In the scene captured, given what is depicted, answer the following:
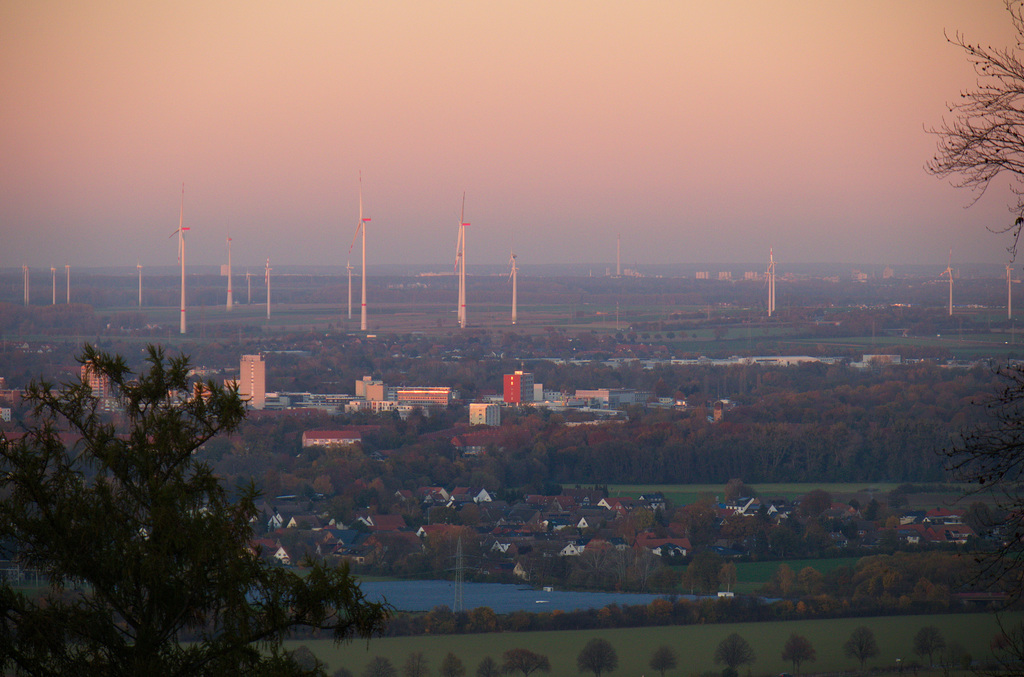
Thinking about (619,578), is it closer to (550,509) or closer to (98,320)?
(550,509)

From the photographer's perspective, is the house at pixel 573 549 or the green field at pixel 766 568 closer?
the green field at pixel 766 568

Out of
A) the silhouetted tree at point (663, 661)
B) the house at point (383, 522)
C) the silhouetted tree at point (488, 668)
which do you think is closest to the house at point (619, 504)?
the house at point (383, 522)

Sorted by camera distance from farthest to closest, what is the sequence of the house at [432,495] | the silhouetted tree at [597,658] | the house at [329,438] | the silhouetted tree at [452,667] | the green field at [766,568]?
→ the house at [329,438]
the house at [432,495]
the green field at [766,568]
the silhouetted tree at [597,658]
the silhouetted tree at [452,667]

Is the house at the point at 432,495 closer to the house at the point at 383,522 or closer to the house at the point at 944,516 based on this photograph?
the house at the point at 383,522

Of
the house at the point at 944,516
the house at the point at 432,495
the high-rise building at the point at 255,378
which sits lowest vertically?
the house at the point at 432,495

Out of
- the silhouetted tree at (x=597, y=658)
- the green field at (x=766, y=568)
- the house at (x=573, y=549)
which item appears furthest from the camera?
A: the house at (x=573, y=549)

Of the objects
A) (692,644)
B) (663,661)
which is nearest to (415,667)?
(663,661)

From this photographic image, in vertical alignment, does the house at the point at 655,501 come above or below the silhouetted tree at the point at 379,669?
below

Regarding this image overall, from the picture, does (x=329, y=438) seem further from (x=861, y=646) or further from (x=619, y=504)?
(x=861, y=646)
